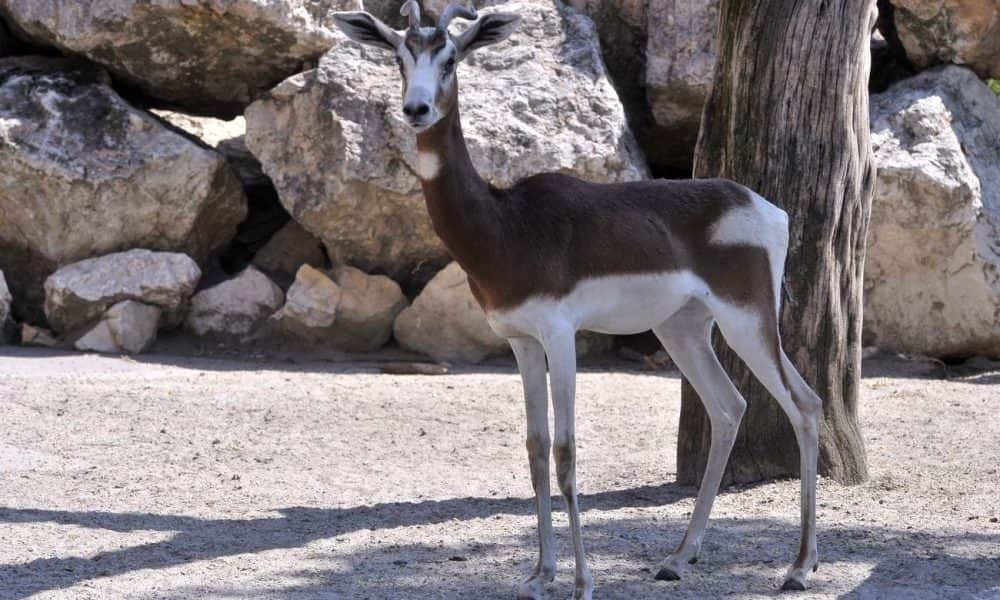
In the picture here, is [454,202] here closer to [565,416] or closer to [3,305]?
[565,416]

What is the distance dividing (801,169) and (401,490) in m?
2.52

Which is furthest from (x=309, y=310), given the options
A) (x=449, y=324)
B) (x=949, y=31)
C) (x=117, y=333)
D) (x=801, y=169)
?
(x=949, y=31)

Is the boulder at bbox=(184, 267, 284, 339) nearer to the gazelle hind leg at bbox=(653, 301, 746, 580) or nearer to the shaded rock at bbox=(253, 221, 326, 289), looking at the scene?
the shaded rock at bbox=(253, 221, 326, 289)

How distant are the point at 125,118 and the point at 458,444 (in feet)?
13.0

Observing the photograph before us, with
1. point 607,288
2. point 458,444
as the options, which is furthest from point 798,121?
point 458,444

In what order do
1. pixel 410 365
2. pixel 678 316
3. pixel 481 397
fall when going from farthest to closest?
pixel 410 365, pixel 481 397, pixel 678 316

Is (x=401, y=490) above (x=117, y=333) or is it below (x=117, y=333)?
below

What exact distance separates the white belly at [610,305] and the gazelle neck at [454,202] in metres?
0.24

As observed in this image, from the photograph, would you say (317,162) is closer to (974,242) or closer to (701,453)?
(701,453)

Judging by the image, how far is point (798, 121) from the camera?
20.9 feet

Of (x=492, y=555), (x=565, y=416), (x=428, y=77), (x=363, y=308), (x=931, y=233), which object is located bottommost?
(x=492, y=555)

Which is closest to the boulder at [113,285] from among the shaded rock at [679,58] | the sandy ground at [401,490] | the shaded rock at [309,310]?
the sandy ground at [401,490]

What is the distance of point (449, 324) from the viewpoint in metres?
9.38

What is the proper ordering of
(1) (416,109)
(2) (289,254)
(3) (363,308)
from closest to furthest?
(1) (416,109), (3) (363,308), (2) (289,254)
